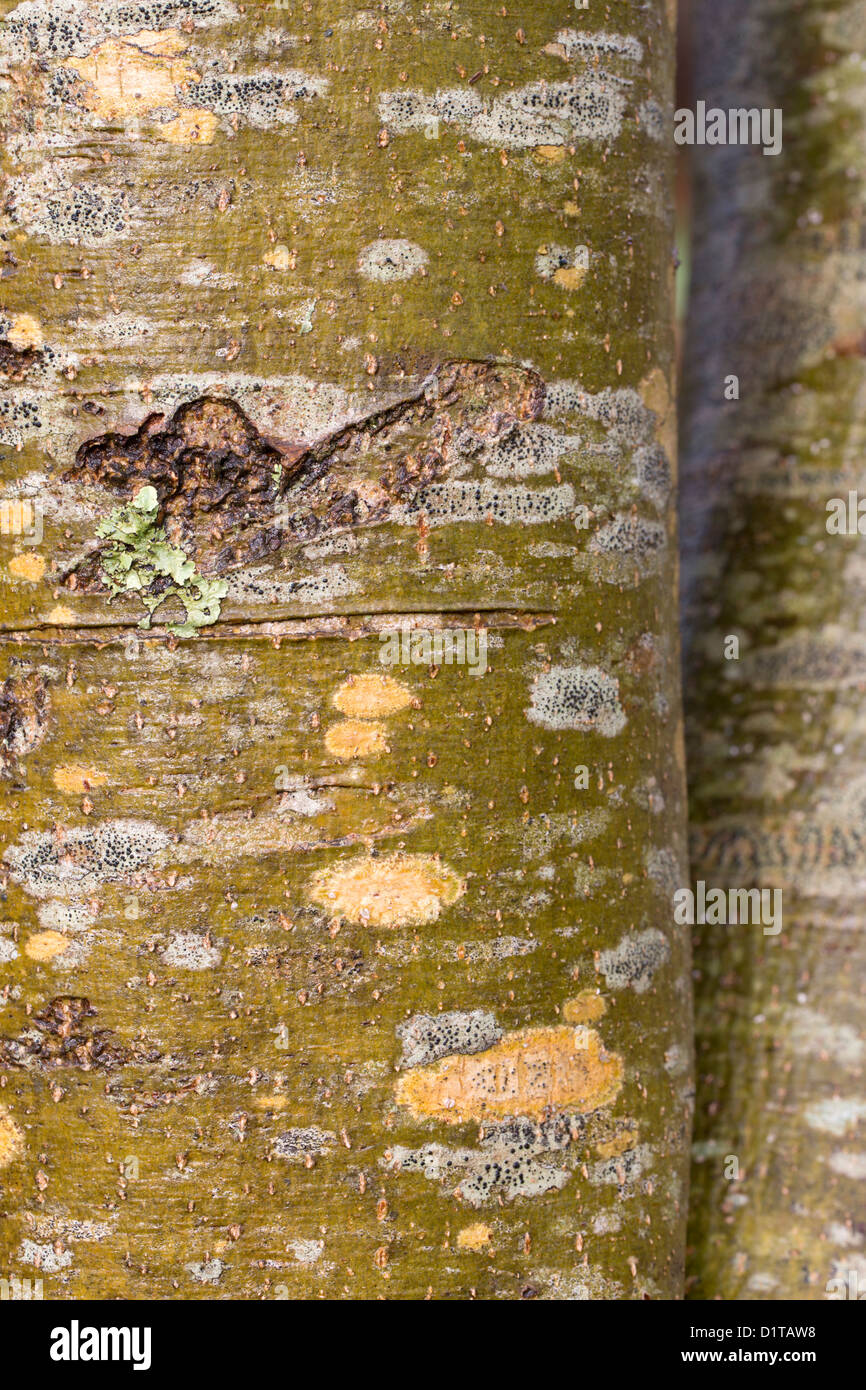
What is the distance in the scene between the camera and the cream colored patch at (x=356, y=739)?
114 centimetres

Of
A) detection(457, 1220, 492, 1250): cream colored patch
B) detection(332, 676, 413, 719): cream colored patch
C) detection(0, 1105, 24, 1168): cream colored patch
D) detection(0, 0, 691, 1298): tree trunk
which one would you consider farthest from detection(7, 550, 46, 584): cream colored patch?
detection(457, 1220, 492, 1250): cream colored patch

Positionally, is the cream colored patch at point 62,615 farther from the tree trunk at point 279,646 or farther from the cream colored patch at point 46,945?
the cream colored patch at point 46,945

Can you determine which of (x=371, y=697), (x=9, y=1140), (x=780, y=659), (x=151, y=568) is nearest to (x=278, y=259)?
(x=151, y=568)

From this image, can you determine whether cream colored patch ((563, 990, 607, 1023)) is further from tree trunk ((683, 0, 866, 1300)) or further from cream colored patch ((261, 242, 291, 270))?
cream colored patch ((261, 242, 291, 270))

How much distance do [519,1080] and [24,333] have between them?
90 cm

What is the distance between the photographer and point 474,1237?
1.17 metres

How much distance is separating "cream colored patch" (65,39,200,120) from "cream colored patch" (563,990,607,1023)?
98 cm

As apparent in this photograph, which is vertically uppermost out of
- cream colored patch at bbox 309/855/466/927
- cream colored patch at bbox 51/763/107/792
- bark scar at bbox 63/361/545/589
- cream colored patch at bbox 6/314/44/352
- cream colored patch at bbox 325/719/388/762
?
cream colored patch at bbox 6/314/44/352

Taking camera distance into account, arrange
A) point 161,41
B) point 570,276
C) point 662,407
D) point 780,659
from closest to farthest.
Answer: point 161,41, point 570,276, point 662,407, point 780,659

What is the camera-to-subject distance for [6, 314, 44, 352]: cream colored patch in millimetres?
1143

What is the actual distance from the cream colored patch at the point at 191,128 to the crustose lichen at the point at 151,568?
0.33 meters

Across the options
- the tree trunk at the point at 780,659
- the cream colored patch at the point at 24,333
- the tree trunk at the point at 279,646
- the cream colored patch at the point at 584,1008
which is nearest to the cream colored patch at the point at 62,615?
the tree trunk at the point at 279,646

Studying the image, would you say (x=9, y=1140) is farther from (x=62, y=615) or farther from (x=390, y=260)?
(x=390, y=260)
